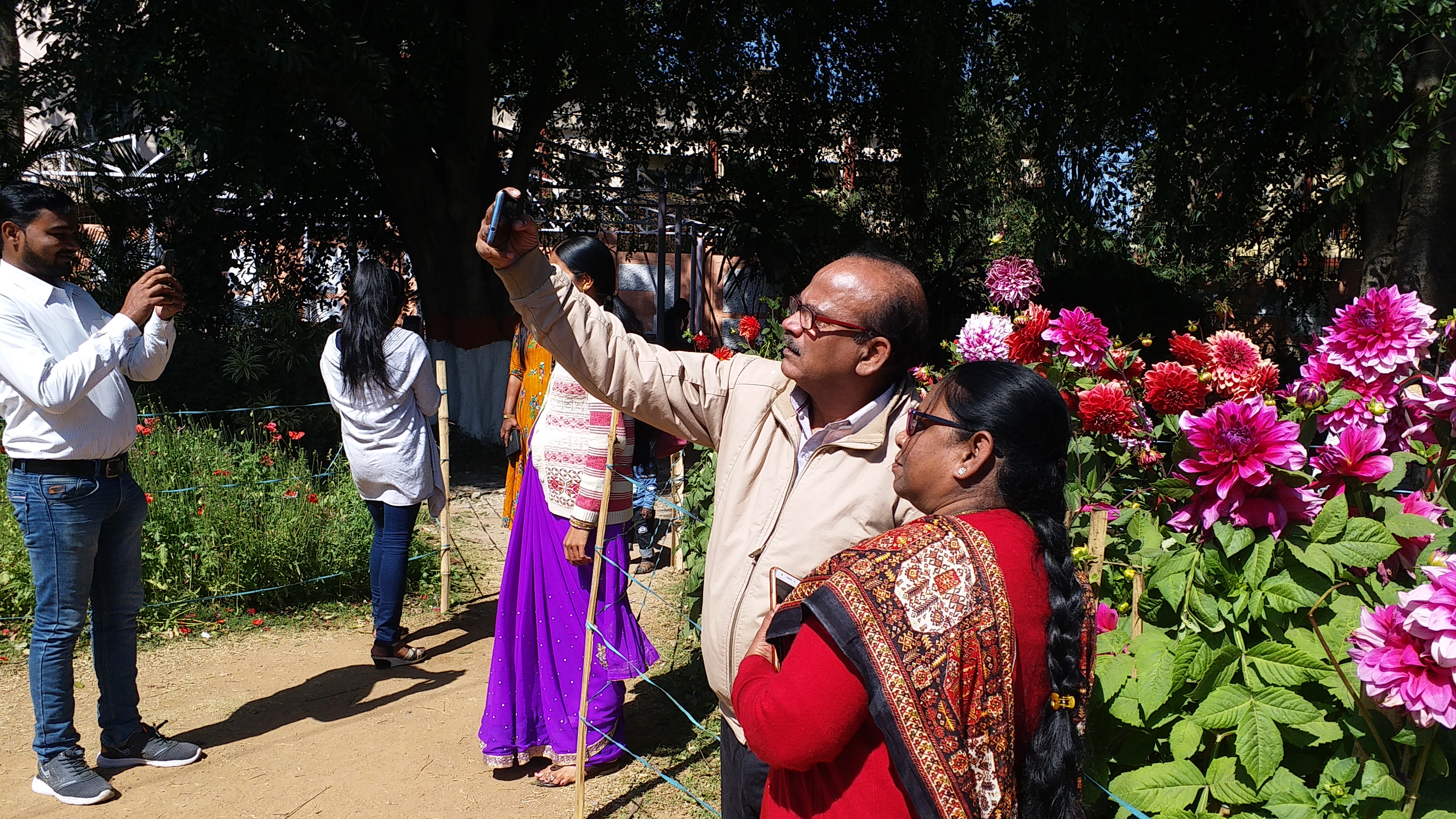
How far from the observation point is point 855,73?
10.3 m

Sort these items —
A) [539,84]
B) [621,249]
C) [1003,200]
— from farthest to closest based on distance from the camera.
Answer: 1. [1003,200]
2. [621,249]
3. [539,84]

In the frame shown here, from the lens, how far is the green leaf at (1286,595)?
1.80 meters

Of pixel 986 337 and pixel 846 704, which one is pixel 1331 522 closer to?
pixel 986 337

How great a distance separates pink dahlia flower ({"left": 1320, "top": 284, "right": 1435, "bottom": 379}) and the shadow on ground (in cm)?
386

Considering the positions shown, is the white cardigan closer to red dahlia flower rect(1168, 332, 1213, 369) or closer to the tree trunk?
red dahlia flower rect(1168, 332, 1213, 369)

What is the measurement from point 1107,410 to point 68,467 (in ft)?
10.2

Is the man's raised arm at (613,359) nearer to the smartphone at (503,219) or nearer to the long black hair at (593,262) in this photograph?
the smartphone at (503,219)

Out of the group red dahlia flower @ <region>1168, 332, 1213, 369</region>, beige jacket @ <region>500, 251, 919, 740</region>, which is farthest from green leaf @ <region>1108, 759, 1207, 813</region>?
red dahlia flower @ <region>1168, 332, 1213, 369</region>

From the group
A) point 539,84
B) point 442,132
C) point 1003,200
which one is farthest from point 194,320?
point 1003,200

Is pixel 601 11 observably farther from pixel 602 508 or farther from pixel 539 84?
pixel 602 508

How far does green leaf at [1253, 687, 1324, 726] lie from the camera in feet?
5.65

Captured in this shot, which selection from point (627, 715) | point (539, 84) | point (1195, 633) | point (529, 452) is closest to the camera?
point (1195, 633)

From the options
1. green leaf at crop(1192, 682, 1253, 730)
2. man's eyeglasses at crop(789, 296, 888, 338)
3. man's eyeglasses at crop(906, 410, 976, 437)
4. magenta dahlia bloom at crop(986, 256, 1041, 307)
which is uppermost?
magenta dahlia bloom at crop(986, 256, 1041, 307)

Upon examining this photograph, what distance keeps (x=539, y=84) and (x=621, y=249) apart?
5.48m
